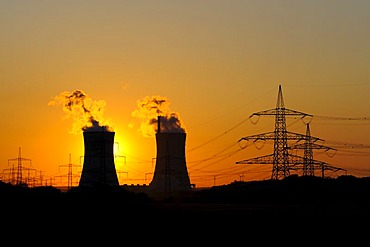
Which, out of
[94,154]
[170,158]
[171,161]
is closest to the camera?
[94,154]

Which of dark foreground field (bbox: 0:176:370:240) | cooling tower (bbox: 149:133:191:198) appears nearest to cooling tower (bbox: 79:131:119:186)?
cooling tower (bbox: 149:133:191:198)

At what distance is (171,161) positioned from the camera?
225ft

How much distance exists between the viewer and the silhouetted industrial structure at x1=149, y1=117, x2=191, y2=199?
68.9 metres

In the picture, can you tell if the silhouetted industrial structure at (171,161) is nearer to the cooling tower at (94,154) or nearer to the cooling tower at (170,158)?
the cooling tower at (170,158)

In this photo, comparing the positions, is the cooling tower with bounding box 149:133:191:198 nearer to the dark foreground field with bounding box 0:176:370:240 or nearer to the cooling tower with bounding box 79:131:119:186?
the cooling tower with bounding box 79:131:119:186

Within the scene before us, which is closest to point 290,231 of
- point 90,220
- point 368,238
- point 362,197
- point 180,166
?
point 368,238

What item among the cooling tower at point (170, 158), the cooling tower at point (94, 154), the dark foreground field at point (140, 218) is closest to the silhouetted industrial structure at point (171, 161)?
the cooling tower at point (170, 158)

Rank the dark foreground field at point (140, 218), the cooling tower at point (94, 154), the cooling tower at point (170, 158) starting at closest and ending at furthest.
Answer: the dark foreground field at point (140, 218)
the cooling tower at point (94, 154)
the cooling tower at point (170, 158)

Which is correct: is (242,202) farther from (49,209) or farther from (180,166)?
(49,209)

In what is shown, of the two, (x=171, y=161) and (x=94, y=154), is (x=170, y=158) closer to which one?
(x=171, y=161)

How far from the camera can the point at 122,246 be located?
28672 millimetres

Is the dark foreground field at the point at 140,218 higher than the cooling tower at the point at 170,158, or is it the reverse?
the cooling tower at the point at 170,158

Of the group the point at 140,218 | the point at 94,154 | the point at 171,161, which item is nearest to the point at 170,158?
the point at 171,161

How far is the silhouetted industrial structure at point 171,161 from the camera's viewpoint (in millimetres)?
68875
